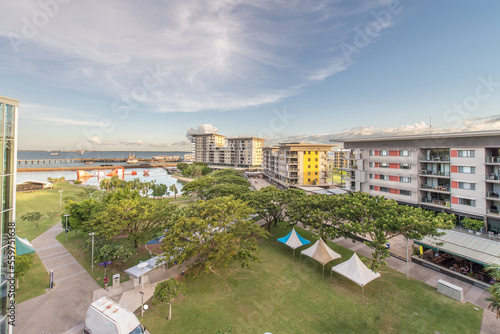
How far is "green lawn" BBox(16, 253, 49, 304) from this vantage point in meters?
16.5

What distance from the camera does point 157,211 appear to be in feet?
78.2

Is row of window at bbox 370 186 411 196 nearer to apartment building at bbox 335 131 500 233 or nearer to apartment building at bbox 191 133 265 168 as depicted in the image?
apartment building at bbox 335 131 500 233

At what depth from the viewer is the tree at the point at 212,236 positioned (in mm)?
16672

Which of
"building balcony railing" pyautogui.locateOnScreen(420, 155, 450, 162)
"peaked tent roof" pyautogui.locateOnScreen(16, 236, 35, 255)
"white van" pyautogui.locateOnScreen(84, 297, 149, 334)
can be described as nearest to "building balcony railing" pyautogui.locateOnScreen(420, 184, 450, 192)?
"building balcony railing" pyautogui.locateOnScreen(420, 155, 450, 162)

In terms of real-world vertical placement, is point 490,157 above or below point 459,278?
above

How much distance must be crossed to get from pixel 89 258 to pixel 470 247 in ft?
121

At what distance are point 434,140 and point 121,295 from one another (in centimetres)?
4298

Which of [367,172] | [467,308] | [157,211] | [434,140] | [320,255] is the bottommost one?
[467,308]

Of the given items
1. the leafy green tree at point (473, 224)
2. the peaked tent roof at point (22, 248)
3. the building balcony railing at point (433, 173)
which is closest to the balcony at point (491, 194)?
the leafy green tree at point (473, 224)

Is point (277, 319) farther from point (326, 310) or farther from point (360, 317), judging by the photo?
point (360, 317)

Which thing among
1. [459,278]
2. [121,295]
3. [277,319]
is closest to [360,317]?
[277,319]

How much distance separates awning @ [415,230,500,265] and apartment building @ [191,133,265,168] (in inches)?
3954

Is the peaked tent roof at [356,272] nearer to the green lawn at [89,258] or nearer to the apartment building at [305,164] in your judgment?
the green lawn at [89,258]

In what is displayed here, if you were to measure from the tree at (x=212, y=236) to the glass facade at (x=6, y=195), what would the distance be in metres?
7.99
